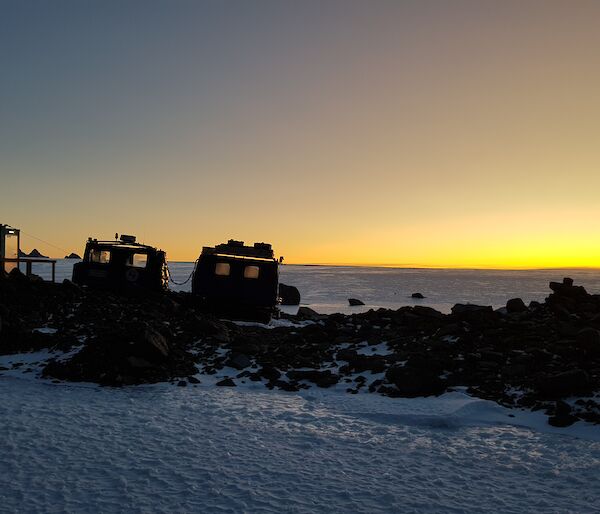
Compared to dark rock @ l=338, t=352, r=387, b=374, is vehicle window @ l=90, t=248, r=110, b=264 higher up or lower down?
higher up

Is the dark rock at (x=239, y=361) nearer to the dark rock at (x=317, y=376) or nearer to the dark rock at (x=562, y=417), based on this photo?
the dark rock at (x=317, y=376)

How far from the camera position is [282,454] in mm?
8734

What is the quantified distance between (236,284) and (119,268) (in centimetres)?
611

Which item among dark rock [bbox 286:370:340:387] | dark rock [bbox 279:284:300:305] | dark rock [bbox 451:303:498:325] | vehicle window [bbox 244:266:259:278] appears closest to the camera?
dark rock [bbox 286:370:340:387]

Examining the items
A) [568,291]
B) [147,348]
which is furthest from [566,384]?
[568,291]

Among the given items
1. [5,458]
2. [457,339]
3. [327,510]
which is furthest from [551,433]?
[5,458]

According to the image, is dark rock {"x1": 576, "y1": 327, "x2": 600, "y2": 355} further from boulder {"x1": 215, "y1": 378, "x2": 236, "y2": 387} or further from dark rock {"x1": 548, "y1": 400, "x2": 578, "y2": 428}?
boulder {"x1": 215, "y1": 378, "x2": 236, "y2": 387}

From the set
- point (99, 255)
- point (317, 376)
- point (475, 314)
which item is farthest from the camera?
point (99, 255)

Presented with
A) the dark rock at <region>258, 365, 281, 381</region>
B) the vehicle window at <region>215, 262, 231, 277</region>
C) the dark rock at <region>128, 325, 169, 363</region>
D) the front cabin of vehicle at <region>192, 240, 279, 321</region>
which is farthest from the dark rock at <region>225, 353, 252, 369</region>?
the vehicle window at <region>215, 262, 231, 277</region>

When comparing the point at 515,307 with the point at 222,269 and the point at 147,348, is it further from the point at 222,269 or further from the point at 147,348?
the point at 147,348

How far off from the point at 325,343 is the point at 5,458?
441 inches

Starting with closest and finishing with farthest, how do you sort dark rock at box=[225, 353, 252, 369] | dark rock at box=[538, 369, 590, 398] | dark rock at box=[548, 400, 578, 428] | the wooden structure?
dark rock at box=[548, 400, 578, 428], dark rock at box=[538, 369, 590, 398], dark rock at box=[225, 353, 252, 369], the wooden structure

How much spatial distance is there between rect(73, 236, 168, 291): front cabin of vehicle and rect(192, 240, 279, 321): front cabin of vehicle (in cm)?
275

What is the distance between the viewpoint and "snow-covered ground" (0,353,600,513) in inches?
274
